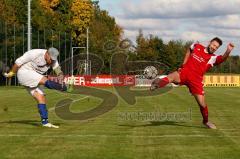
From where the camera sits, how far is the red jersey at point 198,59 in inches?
560

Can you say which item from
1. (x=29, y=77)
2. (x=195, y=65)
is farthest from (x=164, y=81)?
(x=29, y=77)

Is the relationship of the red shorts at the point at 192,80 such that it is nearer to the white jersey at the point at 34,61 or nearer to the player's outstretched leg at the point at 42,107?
the white jersey at the point at 34,61

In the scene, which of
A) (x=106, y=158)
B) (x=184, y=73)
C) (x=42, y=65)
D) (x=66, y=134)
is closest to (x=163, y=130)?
(x=184, y=73)

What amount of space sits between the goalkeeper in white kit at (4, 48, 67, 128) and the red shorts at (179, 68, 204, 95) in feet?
10.2

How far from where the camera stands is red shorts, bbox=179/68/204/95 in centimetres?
1423

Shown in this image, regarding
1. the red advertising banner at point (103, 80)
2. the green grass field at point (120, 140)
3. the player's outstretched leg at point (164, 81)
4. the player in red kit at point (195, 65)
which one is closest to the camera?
the green grass field at point (120, 140)

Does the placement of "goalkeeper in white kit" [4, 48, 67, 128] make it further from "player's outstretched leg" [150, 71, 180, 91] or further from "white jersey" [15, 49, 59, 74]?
"player's outstretched leg" [150, 71, 180, 91]

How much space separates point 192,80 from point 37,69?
3.91 m

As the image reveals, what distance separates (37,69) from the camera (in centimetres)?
1444

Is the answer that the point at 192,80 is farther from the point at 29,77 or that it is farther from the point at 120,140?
the point at 29,77

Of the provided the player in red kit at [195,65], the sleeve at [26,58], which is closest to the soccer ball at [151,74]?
the player in red kit at [195,65]

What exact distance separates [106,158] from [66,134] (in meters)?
3.52

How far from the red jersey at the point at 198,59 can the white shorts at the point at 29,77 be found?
3724 mm

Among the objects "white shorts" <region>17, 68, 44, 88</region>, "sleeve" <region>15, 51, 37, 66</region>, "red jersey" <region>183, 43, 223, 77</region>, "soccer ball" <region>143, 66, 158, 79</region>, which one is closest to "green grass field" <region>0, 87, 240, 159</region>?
"white shorts" <region>17, 68, 44, 88</region>
